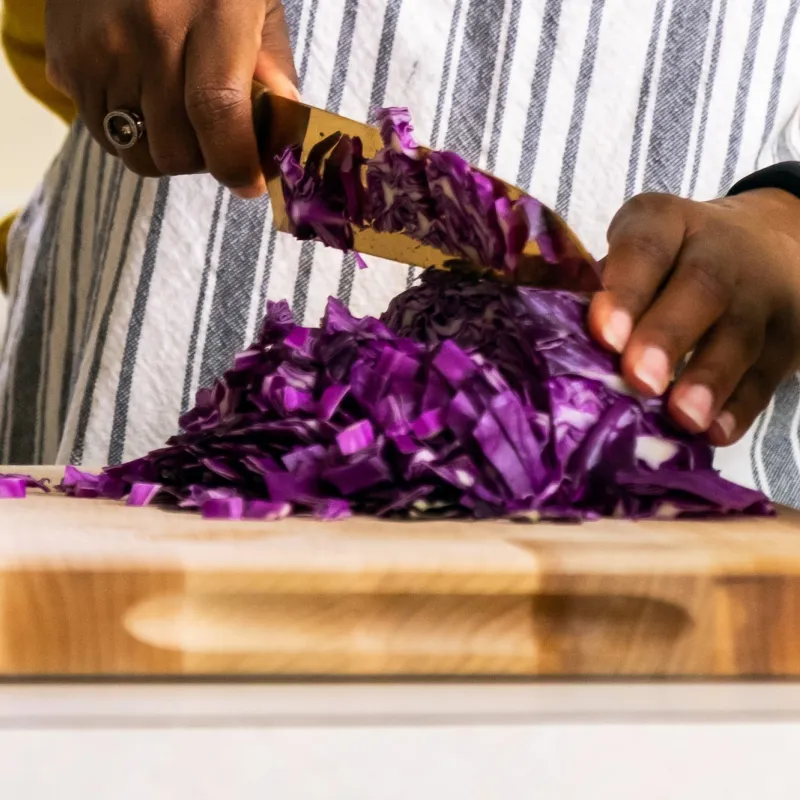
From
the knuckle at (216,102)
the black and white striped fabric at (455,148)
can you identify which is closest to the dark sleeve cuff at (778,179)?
the black and white striped fabric at (455,148)

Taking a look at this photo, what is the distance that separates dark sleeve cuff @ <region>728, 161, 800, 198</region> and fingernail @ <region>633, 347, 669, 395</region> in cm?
41

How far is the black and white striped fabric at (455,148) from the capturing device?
1.20 metres

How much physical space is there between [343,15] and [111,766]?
998 millimetres

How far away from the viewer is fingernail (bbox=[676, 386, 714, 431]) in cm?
77

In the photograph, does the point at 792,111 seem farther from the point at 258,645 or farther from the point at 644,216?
the point at 258,645

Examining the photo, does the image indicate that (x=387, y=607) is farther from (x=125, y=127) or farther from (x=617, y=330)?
(x=125, y=127)

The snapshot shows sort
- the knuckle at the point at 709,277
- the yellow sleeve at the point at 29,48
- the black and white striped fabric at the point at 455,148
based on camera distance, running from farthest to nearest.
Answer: the yellow sleeve at the point at 29,48 < the black and white striped fabric at the point at 455,148 < the knuckle at the point at 709,277

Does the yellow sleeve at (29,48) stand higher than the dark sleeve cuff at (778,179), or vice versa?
the yellow sleeve at (29,48)

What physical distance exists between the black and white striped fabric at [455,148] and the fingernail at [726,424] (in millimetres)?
372

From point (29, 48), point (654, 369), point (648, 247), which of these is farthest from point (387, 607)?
point (29, 48)

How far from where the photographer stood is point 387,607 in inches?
20.5

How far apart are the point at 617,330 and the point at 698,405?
0.08 m

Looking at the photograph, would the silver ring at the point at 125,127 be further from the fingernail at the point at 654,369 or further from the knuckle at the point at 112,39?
the fingernail at the point at 654,369

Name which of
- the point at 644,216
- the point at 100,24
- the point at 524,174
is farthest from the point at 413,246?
the point at 524,174
